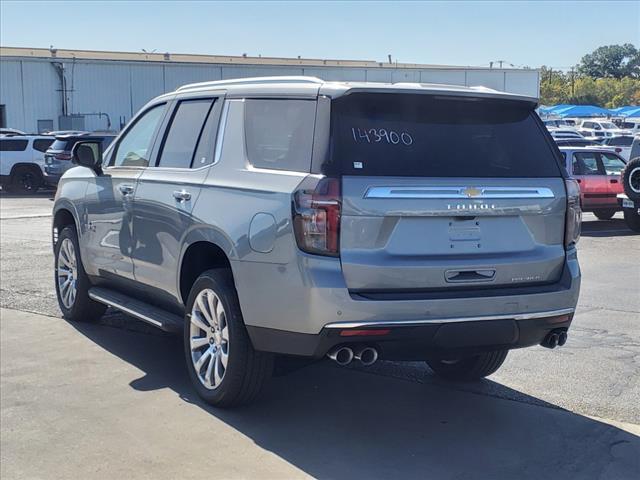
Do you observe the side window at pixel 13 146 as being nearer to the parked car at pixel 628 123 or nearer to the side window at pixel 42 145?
the side window at pixel 42 145

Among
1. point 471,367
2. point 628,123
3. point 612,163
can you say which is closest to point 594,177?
point 612,163

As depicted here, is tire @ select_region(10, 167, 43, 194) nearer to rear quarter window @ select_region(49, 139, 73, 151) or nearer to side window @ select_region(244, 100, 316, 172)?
rear quarter window @ select_region(49, 139, 73, 151)

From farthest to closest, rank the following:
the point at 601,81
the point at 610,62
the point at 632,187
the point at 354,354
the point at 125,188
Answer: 1. the point at 610,62
2. the point at 601,81
3. the point at 632,187
4. the point at 125,188
5. the point at 354,354

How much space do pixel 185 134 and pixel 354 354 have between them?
7.62 ft

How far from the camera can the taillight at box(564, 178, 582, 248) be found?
5.25 meters

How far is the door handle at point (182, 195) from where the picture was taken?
18.8 ft

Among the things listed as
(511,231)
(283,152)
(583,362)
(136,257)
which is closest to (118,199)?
(136,257)

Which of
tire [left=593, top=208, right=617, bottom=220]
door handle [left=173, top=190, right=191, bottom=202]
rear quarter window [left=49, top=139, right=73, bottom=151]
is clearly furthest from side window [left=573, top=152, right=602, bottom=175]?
rear quarter window [left=49, top=139, right=73, bottom=151]

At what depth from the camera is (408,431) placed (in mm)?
5176

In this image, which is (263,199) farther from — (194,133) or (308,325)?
(194,133)

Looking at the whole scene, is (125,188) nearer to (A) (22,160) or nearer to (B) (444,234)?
(B) (444,234)

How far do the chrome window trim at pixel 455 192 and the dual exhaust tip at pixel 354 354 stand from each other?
830 mm

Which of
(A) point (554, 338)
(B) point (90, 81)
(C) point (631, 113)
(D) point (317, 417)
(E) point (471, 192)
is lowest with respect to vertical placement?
(D) point (317, 417)

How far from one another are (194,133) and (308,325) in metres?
2.02
